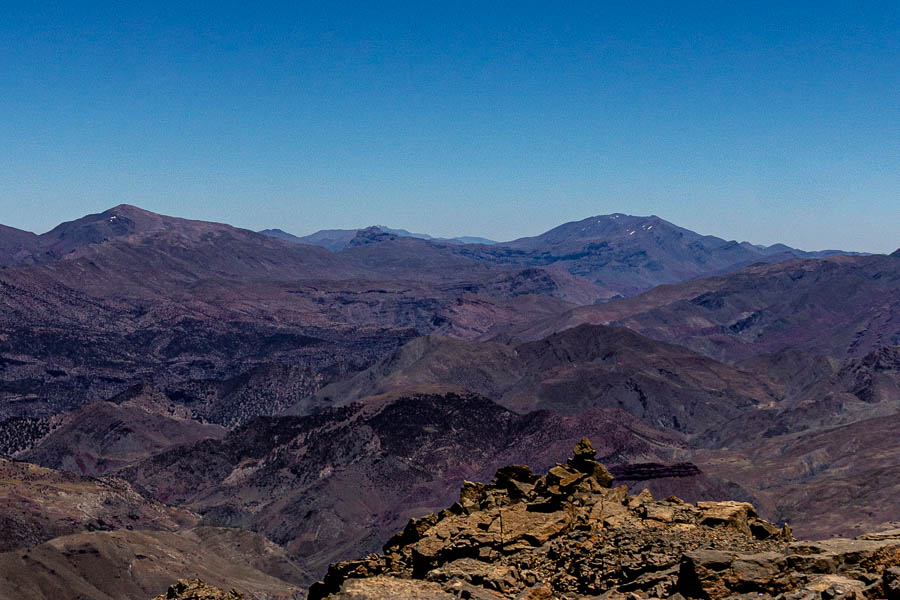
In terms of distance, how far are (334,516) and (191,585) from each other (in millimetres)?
133749

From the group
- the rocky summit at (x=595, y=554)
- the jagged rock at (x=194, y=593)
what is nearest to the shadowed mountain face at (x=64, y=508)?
the jagged rock at (x=194, y=593)

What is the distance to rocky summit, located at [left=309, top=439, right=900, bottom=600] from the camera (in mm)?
21859

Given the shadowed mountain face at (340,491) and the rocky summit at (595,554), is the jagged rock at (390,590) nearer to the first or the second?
the rocky summit at (595,554)

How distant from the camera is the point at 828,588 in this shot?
19.3 metres

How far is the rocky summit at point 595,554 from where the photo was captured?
21.9 meters

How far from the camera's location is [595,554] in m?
26.9

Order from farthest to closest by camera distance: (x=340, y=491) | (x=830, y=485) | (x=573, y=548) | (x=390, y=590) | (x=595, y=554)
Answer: (x=340, y=491), (x=830, y=485), (x=573, y=548), (x=595, y=554), (x=390, y=590)

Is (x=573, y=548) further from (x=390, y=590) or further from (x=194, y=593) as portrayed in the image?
(x=194, y=593)

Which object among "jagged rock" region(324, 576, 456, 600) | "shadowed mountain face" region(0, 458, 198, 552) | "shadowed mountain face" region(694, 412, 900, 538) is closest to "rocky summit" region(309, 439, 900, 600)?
"jagged rock" region(324, 576, 456, 600)

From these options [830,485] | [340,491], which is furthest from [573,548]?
[830,485]

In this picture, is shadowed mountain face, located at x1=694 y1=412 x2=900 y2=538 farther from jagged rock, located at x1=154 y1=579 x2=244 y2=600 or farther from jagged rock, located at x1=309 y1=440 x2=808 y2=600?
jagged rock, located at x1=154 y1=579 x2=244 y2=600

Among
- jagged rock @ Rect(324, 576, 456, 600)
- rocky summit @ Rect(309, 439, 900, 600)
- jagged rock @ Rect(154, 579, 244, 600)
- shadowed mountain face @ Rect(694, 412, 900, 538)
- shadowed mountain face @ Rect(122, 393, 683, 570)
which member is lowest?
shadowed mountain face @ Rect(122, 393, 683, 570)

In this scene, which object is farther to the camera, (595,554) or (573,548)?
(573,548)

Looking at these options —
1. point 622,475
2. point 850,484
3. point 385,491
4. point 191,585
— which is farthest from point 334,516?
point 191,585
